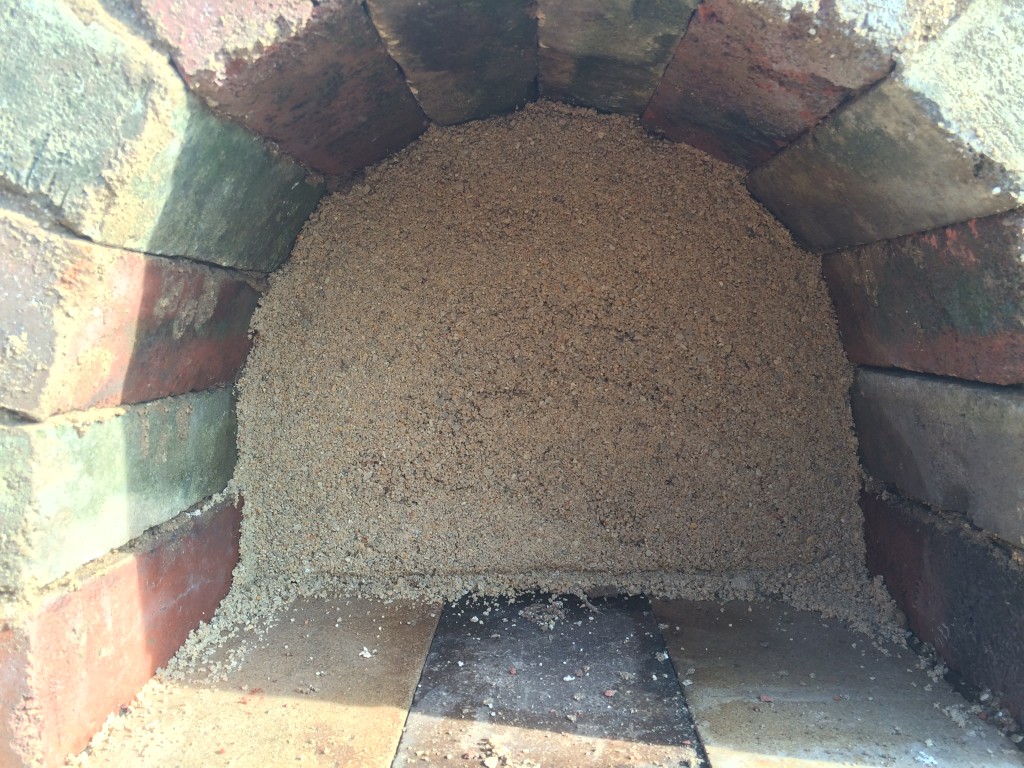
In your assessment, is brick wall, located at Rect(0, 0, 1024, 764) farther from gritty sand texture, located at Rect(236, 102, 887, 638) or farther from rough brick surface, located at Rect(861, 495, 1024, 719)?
gritty sand texture, located at Rect(236, 102, 887, 638)

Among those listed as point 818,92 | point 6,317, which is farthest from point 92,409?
point 818,92

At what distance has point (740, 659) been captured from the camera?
2191mm

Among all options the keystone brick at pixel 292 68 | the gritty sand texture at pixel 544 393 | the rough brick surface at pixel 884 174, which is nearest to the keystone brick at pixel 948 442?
the gritty sand texture at pixel 544 393

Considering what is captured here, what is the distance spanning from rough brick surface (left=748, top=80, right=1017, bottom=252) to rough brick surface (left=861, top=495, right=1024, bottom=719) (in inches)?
31.5

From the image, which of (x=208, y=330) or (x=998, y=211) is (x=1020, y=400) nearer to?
(x=998, y=211)

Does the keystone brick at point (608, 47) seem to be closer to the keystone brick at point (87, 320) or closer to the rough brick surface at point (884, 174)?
the rough brick surface at point (884, 174)

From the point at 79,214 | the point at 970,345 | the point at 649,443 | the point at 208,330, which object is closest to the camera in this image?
the point at 79,214

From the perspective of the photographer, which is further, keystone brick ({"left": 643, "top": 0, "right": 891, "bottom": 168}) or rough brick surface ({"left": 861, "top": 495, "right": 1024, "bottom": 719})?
rough brick surface ({"left": 861, "top": 495, "right": 1024, "bottom": 719})

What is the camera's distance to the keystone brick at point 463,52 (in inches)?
67.9

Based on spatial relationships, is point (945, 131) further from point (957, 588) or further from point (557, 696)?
point (557, 696)

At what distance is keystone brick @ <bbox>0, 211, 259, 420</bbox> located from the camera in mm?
1513

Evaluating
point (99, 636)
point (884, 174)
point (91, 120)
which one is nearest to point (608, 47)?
point (884, 174)

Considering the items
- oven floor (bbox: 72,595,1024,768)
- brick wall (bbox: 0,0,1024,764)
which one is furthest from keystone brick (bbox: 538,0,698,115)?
oven floor (bbox: 72,595,1024,768)

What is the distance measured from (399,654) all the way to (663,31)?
1766 millimetres
